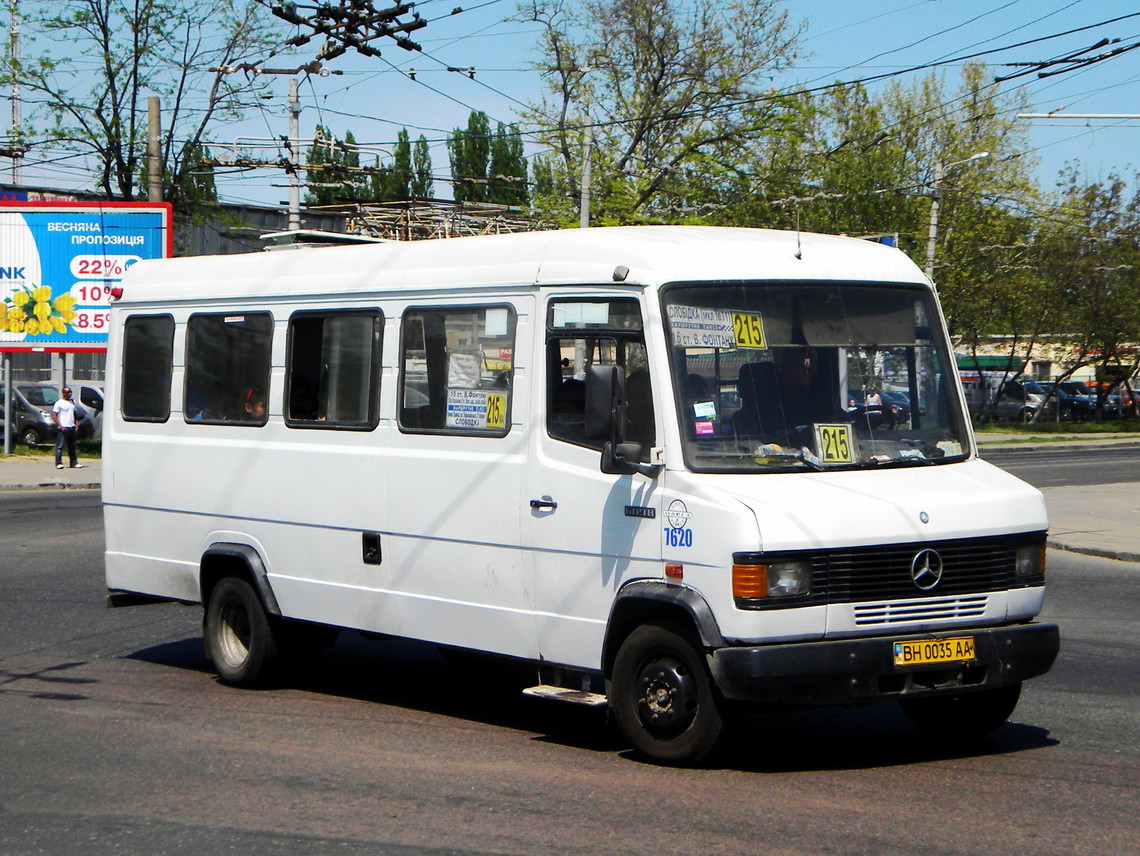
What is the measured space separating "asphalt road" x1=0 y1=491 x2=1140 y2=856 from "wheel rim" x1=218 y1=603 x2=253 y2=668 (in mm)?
250

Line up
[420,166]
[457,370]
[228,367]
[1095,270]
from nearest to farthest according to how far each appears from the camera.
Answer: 1. [457,370]
2. [228,367]
3. [1095,270]
4. [420,166]

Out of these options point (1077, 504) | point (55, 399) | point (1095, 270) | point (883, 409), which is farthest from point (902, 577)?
point (1095, 270)

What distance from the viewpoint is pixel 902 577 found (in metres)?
6.61

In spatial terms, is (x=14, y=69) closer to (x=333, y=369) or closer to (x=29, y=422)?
(x=29, y=422)

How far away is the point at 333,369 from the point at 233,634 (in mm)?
1967

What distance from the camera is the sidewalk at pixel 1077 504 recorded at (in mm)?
16922

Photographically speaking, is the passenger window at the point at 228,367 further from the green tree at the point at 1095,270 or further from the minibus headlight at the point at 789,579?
the green tree at the point at 1095,270

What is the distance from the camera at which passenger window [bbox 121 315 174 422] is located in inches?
388

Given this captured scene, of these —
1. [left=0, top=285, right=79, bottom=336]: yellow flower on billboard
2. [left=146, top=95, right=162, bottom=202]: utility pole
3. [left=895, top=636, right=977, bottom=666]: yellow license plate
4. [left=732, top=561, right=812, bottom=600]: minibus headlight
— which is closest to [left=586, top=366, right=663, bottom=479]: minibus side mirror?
[left=732, top=561, right=812, bottom=600]: minibus headlight

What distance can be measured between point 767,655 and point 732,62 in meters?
43.7

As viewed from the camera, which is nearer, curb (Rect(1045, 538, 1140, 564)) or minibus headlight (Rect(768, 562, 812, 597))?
minibus headlight (Rect(768, 562, 812, 597))

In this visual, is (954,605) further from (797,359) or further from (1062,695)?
(1062,695)

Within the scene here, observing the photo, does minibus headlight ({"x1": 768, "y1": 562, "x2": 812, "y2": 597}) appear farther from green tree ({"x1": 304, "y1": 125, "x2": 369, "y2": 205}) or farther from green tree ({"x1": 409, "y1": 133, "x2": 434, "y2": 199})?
green tree ({"x1": 409, "y1": 133, "x2": 434, "y2": 199})

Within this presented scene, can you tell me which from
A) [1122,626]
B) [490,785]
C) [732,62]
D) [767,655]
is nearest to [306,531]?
[490,785]
